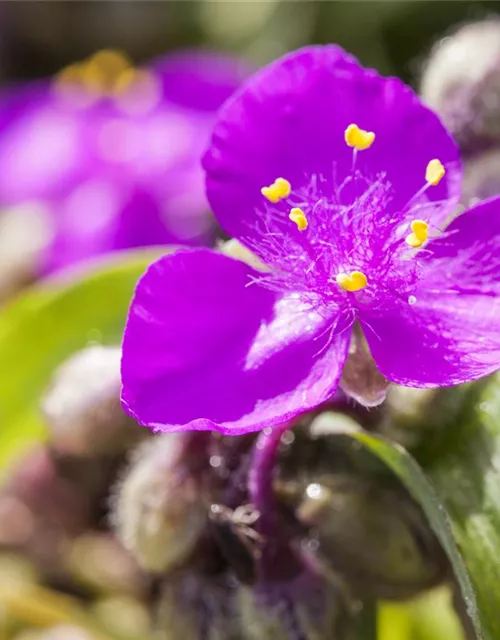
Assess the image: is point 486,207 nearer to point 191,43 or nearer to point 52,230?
point 52,230

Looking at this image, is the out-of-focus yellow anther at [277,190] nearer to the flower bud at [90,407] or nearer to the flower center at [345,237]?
the flower center at [345,237]

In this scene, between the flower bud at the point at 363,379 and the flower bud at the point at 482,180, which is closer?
the flower bud at the point at 363,379

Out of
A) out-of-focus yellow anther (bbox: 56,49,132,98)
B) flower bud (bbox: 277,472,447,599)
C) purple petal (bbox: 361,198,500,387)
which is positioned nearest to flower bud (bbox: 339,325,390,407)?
purple petal (bbox: 361,198,500,387)

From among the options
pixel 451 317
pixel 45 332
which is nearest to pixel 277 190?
pixel 451 317

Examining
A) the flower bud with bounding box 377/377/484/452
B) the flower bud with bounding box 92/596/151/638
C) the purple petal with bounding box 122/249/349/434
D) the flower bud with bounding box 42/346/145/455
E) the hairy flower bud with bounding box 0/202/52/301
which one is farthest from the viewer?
the hairy flower bud with bounding box 0/202/52/301

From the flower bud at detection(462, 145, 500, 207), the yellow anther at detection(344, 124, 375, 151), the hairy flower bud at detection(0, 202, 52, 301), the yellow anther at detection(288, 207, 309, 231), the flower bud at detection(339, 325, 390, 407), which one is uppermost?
the yellow anther at detection(344, 124, 375, 151)

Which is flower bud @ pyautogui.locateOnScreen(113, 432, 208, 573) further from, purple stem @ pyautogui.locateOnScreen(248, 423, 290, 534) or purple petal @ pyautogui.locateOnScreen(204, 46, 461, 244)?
purple petal @ pyautogui.locateOnScreen(204, 46, 461, 244)

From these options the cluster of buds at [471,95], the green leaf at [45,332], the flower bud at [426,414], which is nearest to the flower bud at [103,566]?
the green leaf at [45,332]
